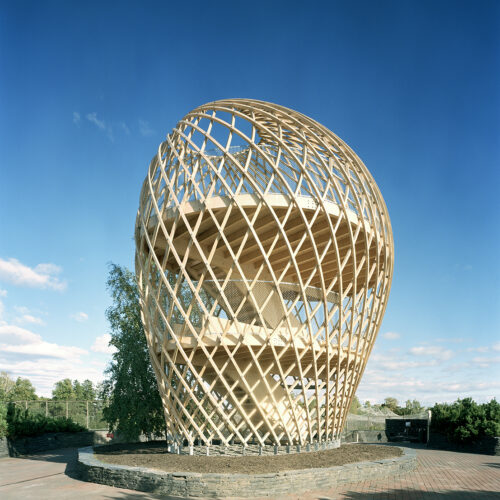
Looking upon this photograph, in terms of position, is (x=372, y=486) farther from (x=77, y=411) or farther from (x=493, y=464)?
(x=77, y=411)

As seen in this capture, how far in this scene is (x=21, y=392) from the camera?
49781 millimetres

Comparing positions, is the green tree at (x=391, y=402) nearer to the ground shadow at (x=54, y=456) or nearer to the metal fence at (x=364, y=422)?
the metal fence at (x=364, y=422)

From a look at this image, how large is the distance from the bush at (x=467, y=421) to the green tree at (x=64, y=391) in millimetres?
46910

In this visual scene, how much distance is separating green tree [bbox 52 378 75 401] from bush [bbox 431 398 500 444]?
46.9 m

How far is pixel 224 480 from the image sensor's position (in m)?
8.43

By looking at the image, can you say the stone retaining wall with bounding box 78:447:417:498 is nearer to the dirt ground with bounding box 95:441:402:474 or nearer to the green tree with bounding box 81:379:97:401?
the dirt ground with bounding box 95:441:402:474

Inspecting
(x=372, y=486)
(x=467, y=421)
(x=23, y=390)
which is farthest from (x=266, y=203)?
(x=23, y=390)

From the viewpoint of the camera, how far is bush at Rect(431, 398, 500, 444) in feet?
54.6

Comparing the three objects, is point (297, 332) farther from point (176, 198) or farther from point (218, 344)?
point (176, 198)

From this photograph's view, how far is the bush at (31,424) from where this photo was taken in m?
17.2

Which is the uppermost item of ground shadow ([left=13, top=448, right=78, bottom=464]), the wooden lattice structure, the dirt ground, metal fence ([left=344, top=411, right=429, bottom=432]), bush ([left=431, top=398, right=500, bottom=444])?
the wooden lattice structure

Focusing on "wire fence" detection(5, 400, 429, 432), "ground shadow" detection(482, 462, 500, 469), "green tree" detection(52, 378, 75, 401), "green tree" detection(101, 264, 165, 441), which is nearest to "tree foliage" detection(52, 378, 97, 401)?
"green tree" detection(52, 378, 75, 401)

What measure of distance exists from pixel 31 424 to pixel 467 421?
17.7 meters

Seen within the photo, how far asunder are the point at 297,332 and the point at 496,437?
32.9 feet
